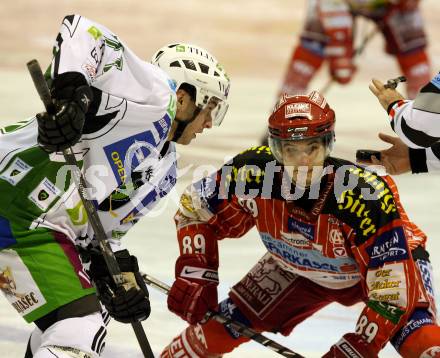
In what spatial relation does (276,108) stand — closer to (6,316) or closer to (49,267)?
(49,267)

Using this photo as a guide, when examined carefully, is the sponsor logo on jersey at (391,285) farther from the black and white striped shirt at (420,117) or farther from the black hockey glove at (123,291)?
the black hockey glove at (123,291)

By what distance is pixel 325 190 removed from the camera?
3.55m

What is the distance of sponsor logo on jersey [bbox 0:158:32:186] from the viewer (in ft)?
10.9

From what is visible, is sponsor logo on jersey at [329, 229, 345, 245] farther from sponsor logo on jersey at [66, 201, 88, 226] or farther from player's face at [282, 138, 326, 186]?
sponsor logo on jersey at [66, 201, 88, 226]

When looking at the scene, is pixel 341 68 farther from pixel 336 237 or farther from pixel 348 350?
pixel 348 350

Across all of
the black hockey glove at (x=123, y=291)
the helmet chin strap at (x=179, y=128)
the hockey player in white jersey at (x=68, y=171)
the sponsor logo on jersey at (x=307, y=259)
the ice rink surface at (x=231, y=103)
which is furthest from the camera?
the ice rink surface at (x=231, y=103)

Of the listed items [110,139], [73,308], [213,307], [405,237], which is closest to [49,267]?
[73,308]

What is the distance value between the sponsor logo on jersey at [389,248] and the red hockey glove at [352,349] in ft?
0.74

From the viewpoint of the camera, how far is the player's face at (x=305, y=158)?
11.6ft

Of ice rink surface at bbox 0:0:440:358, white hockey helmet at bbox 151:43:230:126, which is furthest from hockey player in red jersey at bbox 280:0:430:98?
white hockey helmet at bbox 151:43:230:126

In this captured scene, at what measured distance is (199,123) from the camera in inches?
151

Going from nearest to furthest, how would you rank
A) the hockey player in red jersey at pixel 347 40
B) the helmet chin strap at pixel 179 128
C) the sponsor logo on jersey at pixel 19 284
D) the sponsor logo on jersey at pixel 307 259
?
1. the sponsor logo on jersey at pixel 19 284
2. the sponsor logo on jersey at pixel 307 259
3. the helmet chin strap at pixel 179 128
4. the hockey player in red jersey at pixel 347 40

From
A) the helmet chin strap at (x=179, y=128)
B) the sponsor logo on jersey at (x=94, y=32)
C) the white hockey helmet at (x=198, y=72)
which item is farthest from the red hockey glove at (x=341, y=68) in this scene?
the sponsor logo on jersey at (x=94, y=32)

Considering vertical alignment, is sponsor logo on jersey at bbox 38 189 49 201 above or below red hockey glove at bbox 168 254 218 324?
above
